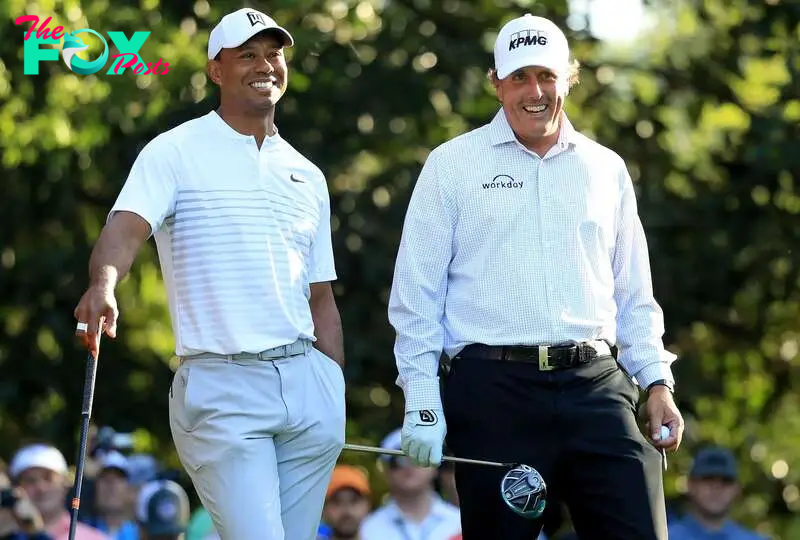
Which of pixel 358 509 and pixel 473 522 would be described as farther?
pixel 358 509

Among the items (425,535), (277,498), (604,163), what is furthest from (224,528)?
(425,535)

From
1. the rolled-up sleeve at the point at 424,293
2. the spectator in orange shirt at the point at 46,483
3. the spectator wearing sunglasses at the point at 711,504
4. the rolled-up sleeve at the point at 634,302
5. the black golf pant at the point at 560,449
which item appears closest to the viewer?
the black golf pant at the point at 560,449

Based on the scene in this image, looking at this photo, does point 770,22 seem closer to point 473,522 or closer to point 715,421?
point 715,421

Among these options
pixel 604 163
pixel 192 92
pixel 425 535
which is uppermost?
pixel 192 92

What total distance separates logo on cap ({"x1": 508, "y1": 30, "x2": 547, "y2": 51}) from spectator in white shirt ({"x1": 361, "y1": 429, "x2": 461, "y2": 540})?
3700 mm

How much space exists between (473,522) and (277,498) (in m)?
0.67

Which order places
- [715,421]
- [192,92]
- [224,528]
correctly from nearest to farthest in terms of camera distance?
[224,528]
[192,92]
[715,421]

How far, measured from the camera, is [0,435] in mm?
13852

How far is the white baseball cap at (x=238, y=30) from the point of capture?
20.5 feet

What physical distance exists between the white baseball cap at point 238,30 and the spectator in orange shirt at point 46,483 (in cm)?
407

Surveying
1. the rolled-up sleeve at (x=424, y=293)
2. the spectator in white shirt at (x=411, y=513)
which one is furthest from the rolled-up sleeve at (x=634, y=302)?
the spectator in white shirt at (x=411, y=513)

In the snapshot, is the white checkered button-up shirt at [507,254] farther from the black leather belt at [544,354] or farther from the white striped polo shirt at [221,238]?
the white striped polo shirt at [221,238]

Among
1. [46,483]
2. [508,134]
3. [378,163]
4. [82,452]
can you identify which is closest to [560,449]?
[508,134]

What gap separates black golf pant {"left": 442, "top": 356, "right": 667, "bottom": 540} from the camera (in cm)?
595
